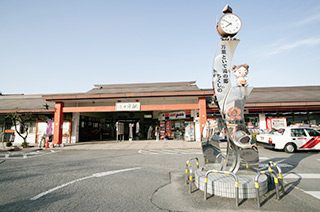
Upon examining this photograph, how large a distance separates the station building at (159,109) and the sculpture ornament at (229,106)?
8844 mm

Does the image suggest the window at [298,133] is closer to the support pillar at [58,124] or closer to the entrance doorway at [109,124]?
the entrance doorway at [109,124]

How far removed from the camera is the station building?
14469mm

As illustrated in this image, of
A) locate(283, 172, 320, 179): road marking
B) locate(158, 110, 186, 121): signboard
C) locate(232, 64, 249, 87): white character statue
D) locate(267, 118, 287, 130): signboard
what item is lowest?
locate(283, 172, 320, 179): road marking

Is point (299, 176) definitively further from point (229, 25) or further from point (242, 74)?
point (229, 25)

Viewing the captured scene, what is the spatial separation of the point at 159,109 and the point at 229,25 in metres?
10.2

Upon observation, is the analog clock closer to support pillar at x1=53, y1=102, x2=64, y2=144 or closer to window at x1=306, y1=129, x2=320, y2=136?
window at x1=306, y1=129, x2=320, y2=136

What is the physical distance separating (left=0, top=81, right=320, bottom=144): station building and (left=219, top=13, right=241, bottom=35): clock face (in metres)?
9.09

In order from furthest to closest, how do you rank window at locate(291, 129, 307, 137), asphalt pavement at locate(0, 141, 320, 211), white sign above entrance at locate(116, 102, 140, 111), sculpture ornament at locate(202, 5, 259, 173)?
white sign above entrance at locate(116, 102, 140, 111)
window at locate(291, 129, 307, 137)
sculpture ornament at locate(202, 5, 259, 173)
asphalt pavement at locate(0, 141, 320, 211)

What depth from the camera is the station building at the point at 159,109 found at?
47.5 ft

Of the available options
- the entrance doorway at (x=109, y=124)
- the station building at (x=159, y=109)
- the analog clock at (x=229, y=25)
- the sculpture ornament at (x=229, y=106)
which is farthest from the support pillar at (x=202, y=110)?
the analog clock at (x=229, y=25)

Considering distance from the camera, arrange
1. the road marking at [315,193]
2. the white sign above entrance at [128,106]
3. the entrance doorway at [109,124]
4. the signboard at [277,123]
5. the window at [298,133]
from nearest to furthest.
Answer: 1. the road marking at [315,193]
2. the window at [298,133]
3. the signboard at [277,123]
4. the white sign above entrance at [128,106]
5. the entrance doorway at [109,124]

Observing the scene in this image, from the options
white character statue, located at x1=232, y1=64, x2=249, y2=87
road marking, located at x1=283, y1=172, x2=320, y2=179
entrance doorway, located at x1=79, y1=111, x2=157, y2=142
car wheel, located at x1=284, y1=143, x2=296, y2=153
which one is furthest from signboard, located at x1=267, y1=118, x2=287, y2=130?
white character statue, located at x1=232, y1=64, x2=249, y2=87

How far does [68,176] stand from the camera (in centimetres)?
539

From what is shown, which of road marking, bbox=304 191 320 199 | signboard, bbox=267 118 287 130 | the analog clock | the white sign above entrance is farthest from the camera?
the white sign above entrance
